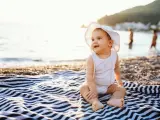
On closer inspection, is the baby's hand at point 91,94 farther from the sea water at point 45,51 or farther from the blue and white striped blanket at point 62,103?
the sea water at point 45,51

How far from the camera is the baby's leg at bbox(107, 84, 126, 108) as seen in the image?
3.35 m

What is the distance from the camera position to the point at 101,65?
3750 millimetres

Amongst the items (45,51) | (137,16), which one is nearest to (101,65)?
(45,51)

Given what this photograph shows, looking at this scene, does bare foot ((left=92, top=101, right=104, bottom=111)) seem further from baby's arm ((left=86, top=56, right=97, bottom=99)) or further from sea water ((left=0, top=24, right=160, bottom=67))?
sea water ((left=0, top=24, right=160, bottom=67))

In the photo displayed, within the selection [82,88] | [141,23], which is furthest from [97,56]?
[141,23]

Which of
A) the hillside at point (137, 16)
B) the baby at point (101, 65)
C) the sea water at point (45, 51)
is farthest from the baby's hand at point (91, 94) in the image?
the hillside at point (137, 16)

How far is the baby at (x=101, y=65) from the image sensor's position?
3615 mm

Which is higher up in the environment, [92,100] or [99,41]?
[99,41]

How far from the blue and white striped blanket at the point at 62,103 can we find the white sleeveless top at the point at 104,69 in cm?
22

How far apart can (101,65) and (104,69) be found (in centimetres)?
8

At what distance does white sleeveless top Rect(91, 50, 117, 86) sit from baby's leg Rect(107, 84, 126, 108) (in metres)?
0.10

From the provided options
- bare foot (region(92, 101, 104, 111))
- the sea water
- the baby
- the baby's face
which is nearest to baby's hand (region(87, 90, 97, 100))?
the baby

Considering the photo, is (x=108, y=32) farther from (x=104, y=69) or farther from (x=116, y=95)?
(x=116, y=95)

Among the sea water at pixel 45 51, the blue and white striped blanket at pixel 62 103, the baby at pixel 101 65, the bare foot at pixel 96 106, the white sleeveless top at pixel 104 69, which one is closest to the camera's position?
the blue and white striped blanket at pixel 62 103
